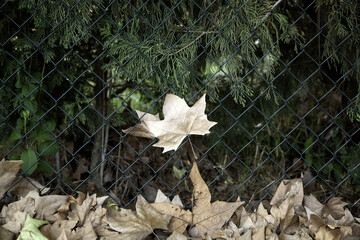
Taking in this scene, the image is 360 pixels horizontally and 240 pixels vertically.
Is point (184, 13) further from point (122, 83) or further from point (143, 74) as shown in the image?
point (122, 83)

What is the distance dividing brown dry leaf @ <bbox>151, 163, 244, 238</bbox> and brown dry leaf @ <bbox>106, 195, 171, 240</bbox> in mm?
56

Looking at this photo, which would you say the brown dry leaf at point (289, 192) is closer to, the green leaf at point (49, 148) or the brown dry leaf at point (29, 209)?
the brown dry leaf at point (29, 209)

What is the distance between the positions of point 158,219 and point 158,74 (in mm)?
656

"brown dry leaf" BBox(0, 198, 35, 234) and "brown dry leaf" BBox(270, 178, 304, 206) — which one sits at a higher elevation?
"brown dry leaf" BBox(0, 198, 35, 234)

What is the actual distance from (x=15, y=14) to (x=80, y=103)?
0.53 metres

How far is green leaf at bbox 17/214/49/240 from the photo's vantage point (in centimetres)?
149

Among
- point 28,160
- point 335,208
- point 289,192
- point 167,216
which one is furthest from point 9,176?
point 335,208

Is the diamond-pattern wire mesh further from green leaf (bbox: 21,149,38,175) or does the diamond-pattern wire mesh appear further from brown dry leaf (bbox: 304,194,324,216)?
brown dry leaf (bbox: 304,194,324,216)

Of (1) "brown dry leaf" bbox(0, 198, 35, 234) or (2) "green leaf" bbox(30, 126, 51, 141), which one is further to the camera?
(2) "green leaf" bbox(30, 126, 51, 141)

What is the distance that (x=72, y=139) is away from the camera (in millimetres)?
2268

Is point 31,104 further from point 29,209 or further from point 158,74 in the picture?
point 158,74

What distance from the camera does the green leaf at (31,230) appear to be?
1492mm

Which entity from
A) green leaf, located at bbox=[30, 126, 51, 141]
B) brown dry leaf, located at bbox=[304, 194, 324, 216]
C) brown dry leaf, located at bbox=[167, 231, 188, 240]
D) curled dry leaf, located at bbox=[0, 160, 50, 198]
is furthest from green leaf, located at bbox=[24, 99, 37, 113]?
brown dry leaf, located at bbox=[304, 194, 324, 216]

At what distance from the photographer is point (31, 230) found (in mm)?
1512
